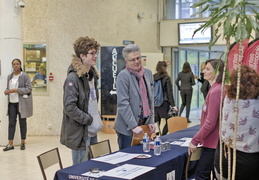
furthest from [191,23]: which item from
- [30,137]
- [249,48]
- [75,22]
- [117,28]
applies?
[249,48]

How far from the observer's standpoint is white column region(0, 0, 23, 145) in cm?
796

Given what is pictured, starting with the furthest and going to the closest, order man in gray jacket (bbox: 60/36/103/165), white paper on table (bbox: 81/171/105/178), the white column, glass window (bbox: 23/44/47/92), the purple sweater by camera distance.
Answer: glass window (bbox: 23/44/47/92), the white column, man in gray jacket (bbox: 60/36/103/165), the purple sweater, white paper on table (bbox: 81/171/105/178)

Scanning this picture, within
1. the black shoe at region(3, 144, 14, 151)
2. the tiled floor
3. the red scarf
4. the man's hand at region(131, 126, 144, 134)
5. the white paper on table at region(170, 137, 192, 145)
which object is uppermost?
the red scarf

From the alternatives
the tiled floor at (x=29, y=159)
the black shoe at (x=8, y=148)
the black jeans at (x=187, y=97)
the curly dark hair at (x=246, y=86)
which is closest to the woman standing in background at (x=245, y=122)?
the curly dark hair at (x=246, y=86)

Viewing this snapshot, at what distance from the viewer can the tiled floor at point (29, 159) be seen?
5848mm

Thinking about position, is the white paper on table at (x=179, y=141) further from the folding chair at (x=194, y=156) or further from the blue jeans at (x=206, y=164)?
the blue jeans at (x=206, y=164)

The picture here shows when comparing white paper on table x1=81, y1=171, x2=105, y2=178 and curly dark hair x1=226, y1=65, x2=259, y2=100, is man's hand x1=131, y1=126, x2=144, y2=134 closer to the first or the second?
white paper on table x1=81, y1=171, x2=105, y2=178

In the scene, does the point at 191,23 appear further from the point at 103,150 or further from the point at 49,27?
the point at 103,150

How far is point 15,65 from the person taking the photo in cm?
765

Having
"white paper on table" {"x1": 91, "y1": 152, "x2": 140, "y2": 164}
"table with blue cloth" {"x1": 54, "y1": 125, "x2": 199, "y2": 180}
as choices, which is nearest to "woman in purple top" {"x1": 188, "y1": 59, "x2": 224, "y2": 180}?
"table with blue cloth" {"x1": 54, "y1": 125, "x2": 199, "y2": 180}

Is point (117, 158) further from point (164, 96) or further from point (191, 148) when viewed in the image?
point (164, 96)

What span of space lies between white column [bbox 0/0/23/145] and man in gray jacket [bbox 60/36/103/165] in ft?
14.3

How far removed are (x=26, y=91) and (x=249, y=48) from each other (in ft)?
15.8

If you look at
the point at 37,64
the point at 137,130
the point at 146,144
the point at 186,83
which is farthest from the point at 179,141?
the point at 186,83
